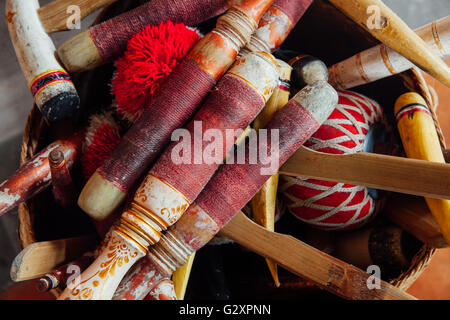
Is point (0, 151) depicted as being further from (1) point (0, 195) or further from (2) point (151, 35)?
(2) point (151, 35)

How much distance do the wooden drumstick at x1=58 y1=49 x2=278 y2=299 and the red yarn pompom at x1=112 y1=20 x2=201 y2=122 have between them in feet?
0.33

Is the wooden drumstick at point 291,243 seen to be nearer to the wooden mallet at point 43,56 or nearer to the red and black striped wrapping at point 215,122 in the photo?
the red and black striped wrapping at point 215,122

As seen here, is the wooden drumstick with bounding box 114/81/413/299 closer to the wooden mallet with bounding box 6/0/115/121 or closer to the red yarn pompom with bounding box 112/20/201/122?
the red yarn pompom with bounding box 112/20/201/122

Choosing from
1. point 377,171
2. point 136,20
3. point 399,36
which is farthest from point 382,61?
point 136,20

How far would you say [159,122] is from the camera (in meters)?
0.58

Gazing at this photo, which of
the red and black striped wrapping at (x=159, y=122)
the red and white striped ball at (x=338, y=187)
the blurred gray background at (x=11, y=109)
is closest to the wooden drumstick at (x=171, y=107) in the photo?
the red and black striped wrapping at (x=159, y=122)

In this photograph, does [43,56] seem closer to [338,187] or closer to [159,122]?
[159,122]

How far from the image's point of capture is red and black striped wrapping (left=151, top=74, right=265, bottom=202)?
556 millimetres

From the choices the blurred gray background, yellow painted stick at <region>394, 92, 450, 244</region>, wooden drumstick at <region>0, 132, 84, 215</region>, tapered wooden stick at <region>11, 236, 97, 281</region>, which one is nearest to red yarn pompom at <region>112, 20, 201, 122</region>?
wooden drumstick at <region>0, 132, 84, 215</region>

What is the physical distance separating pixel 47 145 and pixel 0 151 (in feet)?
1.27

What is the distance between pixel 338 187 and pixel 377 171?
0.35ft

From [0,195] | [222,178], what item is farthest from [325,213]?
[0,195]
